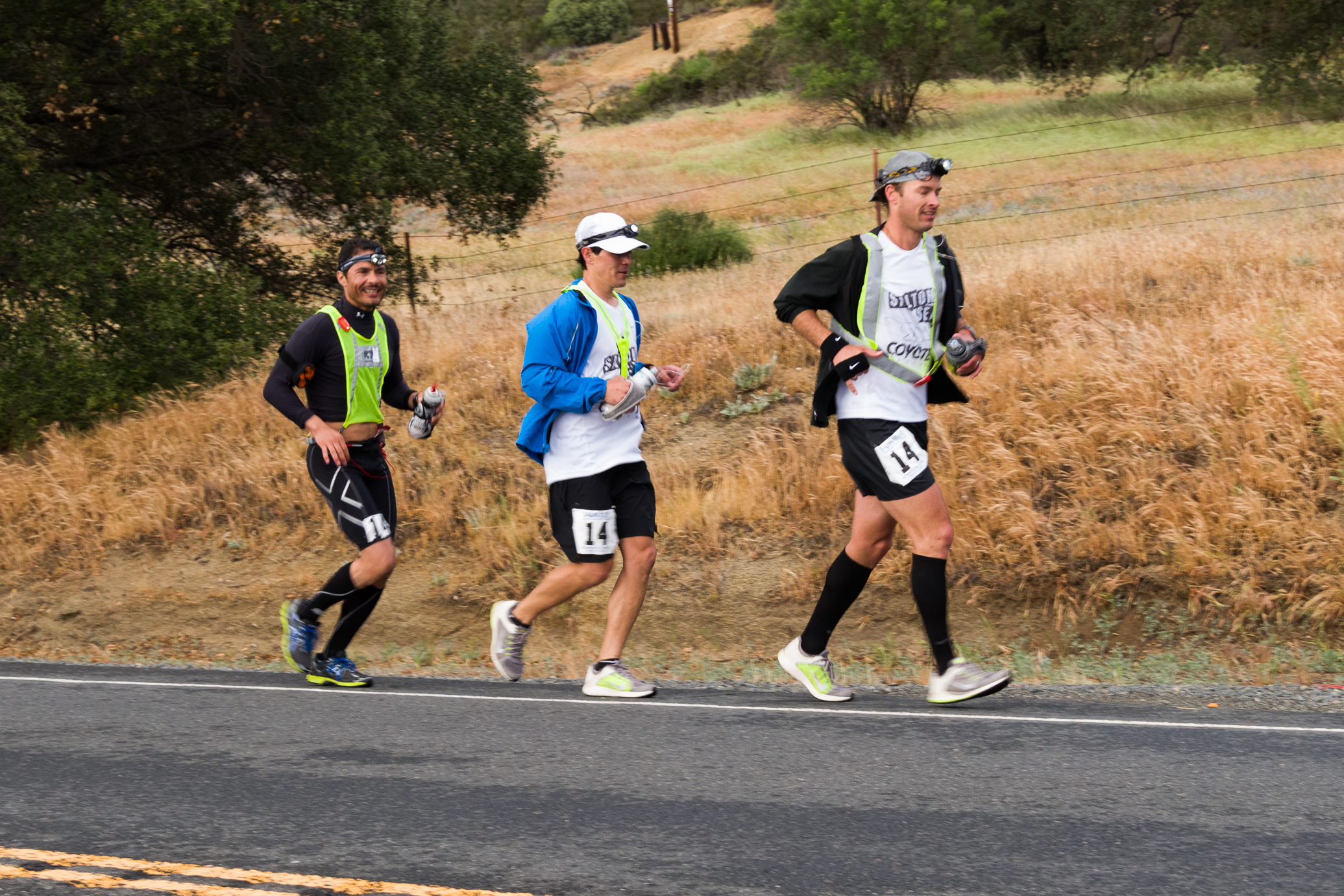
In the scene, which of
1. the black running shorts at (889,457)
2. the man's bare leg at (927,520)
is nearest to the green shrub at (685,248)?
the black running shorts at (889,457)

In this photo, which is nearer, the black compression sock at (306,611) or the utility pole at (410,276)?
the black compression sock at (306,611)

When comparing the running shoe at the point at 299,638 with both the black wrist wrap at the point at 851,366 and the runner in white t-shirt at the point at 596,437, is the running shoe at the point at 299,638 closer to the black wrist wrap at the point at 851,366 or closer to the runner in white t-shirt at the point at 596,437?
the runner in white t-shirt at the point at 596,437

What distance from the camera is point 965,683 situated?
5.16 meters

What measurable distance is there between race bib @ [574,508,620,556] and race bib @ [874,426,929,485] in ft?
4.21

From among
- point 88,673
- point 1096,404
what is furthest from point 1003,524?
point 88,673

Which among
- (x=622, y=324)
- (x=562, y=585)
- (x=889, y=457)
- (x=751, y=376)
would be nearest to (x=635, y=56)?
(x=751, y=376)

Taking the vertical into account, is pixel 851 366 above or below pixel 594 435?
above

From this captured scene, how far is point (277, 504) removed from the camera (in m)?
10.4

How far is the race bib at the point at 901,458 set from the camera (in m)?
5.08

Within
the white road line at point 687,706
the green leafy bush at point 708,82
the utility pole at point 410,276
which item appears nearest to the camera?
the white road line at point 687,706

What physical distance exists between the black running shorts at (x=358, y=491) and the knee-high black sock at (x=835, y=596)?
86.2 inches

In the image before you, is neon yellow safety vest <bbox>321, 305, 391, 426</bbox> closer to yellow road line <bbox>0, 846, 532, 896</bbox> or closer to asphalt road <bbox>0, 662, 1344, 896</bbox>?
asphalt road <bbox>0, 662, 1344, 896</bbox>

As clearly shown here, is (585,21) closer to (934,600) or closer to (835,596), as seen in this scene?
(835,596)

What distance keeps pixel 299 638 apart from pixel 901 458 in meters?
3.26
